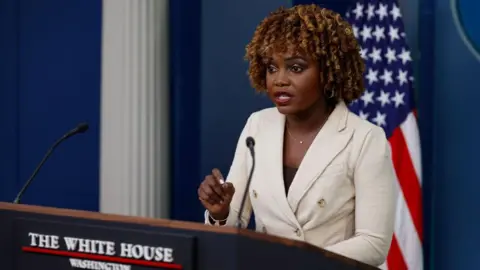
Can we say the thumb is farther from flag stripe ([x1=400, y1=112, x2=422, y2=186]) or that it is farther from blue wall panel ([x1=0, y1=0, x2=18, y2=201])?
blue wall panel ([x1=0, y1=0, x2=18, y2=201])

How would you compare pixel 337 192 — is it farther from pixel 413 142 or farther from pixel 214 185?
pixel 413 142

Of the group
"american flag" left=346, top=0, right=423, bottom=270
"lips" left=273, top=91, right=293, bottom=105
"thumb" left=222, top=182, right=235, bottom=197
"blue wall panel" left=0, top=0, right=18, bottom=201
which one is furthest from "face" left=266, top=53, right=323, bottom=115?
"blue wall panel" left=0, top=0, right=18, bottom=201

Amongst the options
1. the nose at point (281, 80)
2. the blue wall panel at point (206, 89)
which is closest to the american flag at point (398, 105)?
the blue wall panel at point (206, 89)

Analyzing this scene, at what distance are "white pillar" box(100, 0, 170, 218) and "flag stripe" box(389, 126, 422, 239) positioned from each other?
37.9 inches

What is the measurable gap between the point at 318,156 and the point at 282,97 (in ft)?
0.54

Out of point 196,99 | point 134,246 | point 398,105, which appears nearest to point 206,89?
point 196,99

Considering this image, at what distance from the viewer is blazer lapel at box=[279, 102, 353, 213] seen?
2.21 m

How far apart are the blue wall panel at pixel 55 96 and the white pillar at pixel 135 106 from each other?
127 millimetres

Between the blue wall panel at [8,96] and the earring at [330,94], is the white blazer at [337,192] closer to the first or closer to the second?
the earring at [330,94]

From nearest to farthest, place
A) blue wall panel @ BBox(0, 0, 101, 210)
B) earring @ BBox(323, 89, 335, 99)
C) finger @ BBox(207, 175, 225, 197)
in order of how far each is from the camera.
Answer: finger @ BBox(207, 175, 225, 197), earring @ BBox(323, 89, 335, 99), blue wall panel @ BBox(0, 0, 101, 210)

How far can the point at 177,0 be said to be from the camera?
3.82 meters

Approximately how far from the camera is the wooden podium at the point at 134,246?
5.65 ft

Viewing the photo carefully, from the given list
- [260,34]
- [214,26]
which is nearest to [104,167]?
[214,26]

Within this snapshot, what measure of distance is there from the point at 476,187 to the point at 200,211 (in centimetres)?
110
